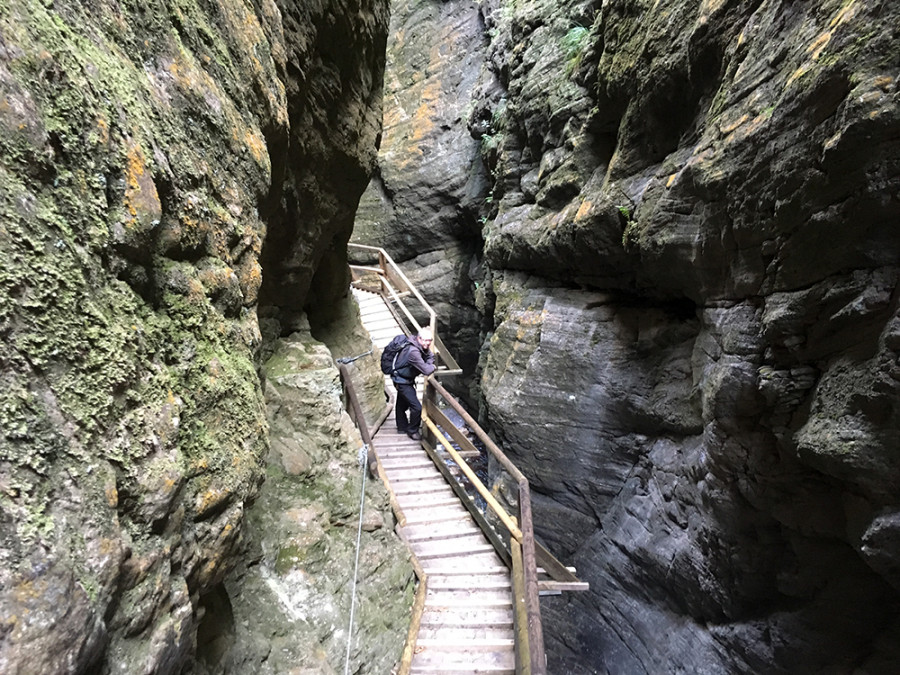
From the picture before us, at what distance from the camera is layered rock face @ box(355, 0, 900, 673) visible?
3.13m

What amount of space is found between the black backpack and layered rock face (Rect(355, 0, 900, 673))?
2593mm

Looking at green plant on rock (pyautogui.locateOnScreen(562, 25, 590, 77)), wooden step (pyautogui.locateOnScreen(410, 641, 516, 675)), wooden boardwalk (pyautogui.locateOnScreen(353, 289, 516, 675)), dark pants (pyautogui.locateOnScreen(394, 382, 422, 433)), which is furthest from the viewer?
green plant on rock (pyautogui.locateOnScreen(562, 25, 590, 77))

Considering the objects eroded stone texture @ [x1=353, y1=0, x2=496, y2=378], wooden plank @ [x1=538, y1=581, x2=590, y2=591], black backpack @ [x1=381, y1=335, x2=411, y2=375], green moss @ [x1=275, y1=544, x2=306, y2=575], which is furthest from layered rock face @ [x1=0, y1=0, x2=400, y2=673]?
eroded stone texture @ [x1=353, y1=0, x2=496, y2=378]

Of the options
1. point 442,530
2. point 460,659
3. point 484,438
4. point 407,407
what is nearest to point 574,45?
point 407,407

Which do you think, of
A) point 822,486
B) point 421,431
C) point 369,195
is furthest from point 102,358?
point 369,195

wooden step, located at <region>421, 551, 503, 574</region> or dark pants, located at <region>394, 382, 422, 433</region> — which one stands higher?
dark pants, located at <region>394, 382, 422, 433</region>

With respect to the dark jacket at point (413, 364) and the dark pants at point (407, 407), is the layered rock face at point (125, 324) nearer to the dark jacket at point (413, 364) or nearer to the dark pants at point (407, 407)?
the dark jacket at point (413, 364)

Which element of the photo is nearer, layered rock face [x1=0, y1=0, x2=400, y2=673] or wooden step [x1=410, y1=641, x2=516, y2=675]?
layered rock face [x1=0, y1=0, x2=400, y2=673]

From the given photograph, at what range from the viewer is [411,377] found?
6.60 m

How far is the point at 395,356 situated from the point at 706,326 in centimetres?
422

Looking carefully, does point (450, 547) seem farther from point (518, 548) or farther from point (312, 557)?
point (312, 557)

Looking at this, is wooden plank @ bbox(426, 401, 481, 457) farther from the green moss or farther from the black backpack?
the green moss

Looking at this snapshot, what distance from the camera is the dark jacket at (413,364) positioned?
6.36 meters

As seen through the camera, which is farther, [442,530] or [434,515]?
[434,515]
